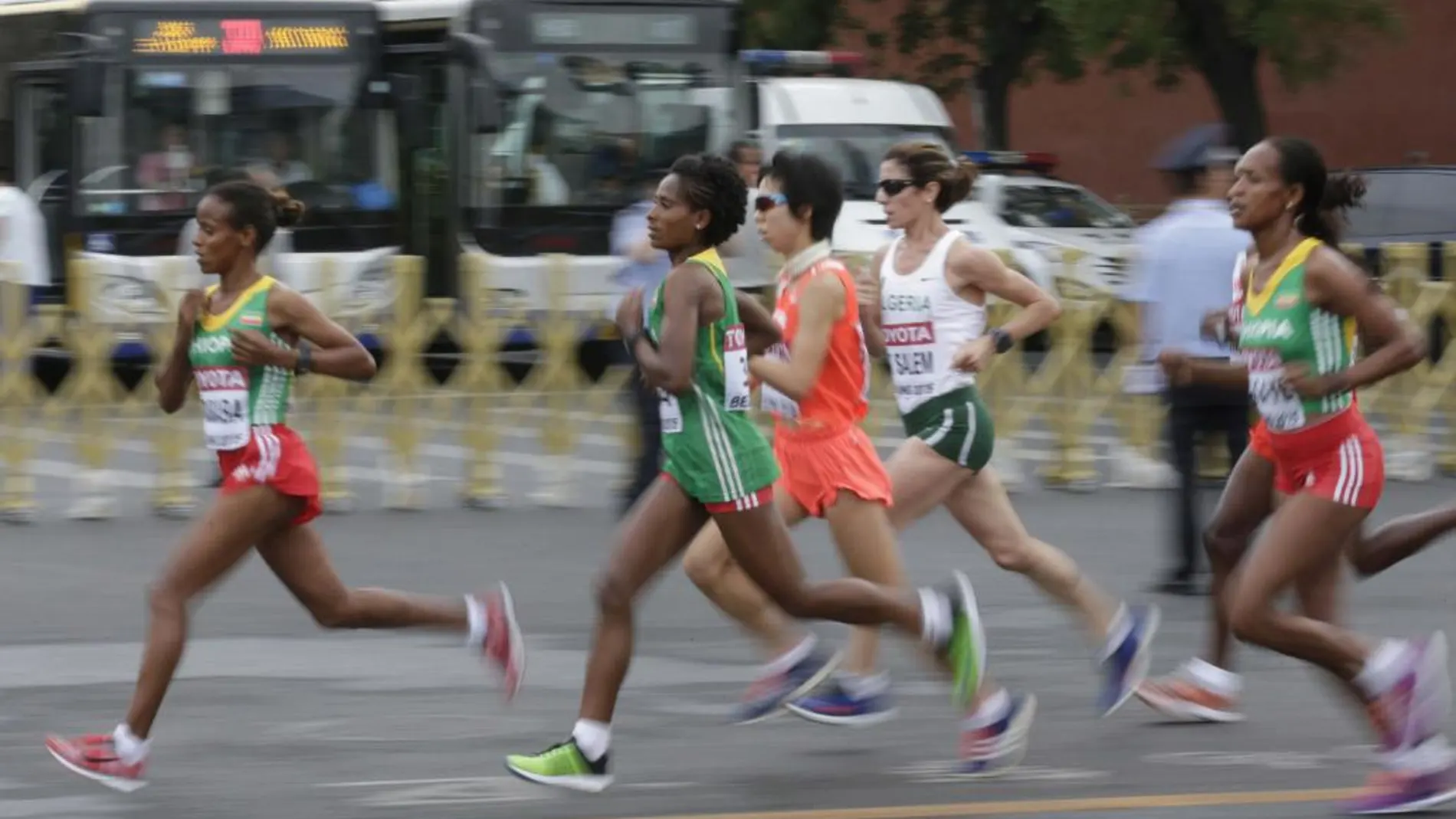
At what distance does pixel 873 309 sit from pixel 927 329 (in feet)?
0.85

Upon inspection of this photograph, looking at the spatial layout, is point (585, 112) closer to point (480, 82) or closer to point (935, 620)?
point (480, 82)

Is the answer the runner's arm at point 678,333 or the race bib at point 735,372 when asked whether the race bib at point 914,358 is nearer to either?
the race bib at point 735,372

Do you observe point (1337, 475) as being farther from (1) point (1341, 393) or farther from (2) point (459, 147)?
(2) point (459, 147)

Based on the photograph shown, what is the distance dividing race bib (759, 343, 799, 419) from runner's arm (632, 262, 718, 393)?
76 centimetres

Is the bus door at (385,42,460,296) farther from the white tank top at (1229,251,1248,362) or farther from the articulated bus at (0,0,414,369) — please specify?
the white tank top at (1229,251,1248,362)

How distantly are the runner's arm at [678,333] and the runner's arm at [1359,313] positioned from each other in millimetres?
1480

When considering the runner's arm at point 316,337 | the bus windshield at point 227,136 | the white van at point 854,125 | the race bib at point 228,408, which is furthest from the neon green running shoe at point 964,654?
the white van at point 854,125

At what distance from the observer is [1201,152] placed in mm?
9422

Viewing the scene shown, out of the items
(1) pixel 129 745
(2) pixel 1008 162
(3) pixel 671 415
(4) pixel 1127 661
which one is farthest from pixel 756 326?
(2) pixel 1008 162

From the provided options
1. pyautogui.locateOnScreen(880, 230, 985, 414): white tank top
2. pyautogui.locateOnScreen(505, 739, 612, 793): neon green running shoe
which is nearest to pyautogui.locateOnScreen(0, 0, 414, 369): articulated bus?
pyautogui.locateOnScreen(880, 230, 985, 414): white tank top

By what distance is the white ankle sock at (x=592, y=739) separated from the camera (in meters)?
6.24

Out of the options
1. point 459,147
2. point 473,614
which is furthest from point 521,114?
point 473,614

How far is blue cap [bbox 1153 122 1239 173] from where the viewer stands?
30.8ft

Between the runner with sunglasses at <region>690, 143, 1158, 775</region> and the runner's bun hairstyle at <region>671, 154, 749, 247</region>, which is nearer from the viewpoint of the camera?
the runner's bun hairstyle at <region>671, 154, 749, 247</region>
